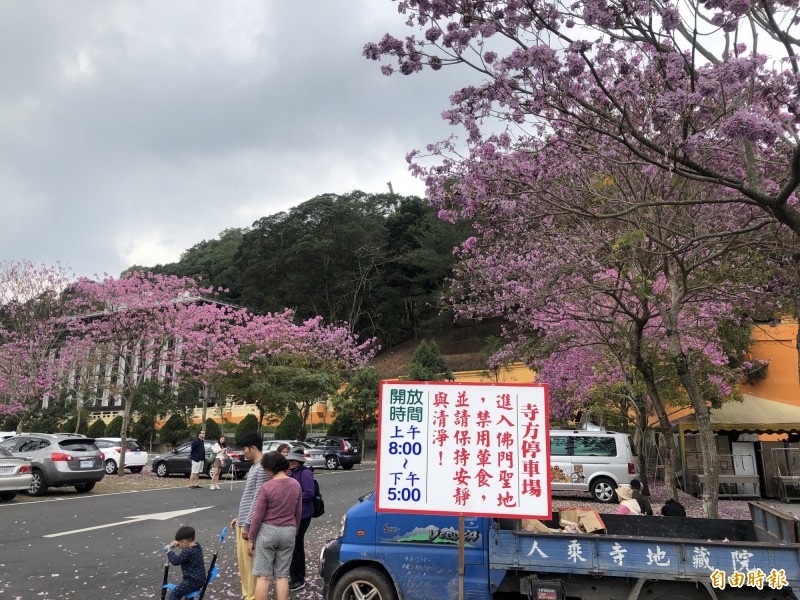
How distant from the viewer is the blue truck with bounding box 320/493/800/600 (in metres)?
4.75

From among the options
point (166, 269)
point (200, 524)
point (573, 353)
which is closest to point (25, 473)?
point (200, 524)

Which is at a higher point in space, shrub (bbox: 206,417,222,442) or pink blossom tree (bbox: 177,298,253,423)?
pink blossom tree (bbox: 177,298,253,423)

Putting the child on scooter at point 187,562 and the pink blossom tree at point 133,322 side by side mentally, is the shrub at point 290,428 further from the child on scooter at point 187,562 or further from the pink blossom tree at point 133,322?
the child on scooter at point 187,562

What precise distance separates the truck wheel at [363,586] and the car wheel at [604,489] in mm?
12935

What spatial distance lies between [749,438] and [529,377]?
17179mm

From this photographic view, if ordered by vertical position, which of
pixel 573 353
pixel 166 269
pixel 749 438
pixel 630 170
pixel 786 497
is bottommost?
pixel 786 497

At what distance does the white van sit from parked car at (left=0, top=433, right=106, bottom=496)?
483 inches

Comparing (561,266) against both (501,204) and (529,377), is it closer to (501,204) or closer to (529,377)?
(501,204)

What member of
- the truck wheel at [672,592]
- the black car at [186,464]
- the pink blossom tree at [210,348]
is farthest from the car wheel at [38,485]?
the truck wheel at [672,592]

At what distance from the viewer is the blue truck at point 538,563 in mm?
4754

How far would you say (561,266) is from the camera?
10023 mm

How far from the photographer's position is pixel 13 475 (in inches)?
513

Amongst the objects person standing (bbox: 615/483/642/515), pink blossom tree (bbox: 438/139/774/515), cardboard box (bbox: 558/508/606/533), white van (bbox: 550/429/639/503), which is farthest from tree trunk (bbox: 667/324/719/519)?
white van (bbox: 550/429/639/503)

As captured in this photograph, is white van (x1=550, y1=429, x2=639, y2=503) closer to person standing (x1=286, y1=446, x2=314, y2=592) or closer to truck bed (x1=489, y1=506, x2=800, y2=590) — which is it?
person standing (x1=286, y1=446, x2=314, y2=592)
